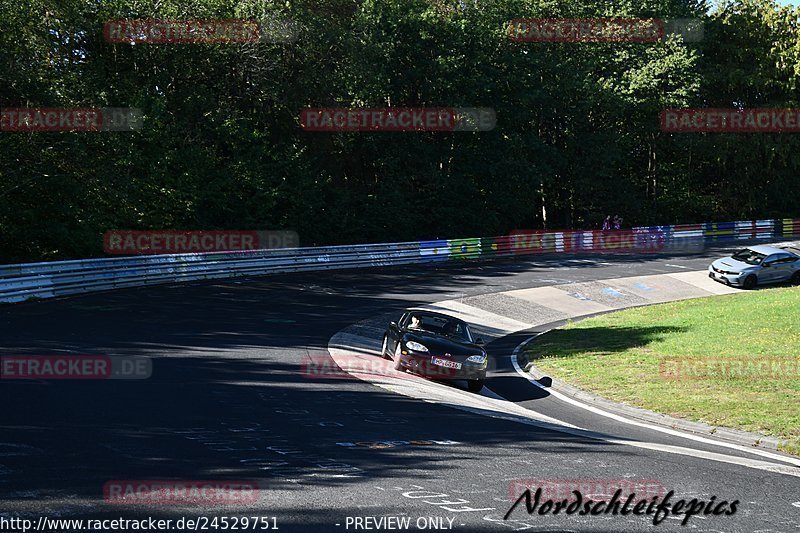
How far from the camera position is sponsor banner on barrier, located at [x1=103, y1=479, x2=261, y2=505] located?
7004 mm

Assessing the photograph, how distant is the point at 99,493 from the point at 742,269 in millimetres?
30314

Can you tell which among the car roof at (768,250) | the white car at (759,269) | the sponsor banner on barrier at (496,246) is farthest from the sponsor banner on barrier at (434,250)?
the car roof at (768,250)

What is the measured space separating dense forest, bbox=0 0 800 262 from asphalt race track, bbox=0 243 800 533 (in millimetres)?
15592

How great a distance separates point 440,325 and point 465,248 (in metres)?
21.0

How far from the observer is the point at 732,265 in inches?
1298

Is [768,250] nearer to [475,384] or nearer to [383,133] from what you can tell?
[383,133]

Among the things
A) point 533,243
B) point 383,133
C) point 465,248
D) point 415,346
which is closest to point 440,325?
point 415,346

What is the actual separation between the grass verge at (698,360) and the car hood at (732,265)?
467cm

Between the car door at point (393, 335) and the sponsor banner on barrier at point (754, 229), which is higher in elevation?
the sponsor banner on barrier at point (754, 229)

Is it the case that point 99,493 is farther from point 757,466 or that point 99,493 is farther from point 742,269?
point 742,269

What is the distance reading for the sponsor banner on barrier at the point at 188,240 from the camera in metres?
32.9

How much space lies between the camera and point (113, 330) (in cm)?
1747

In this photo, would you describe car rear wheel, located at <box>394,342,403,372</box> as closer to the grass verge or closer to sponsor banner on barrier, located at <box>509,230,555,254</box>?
the grass verge

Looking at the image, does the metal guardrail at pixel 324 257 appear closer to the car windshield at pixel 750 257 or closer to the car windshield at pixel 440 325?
the car windshield at pixel 750 257
